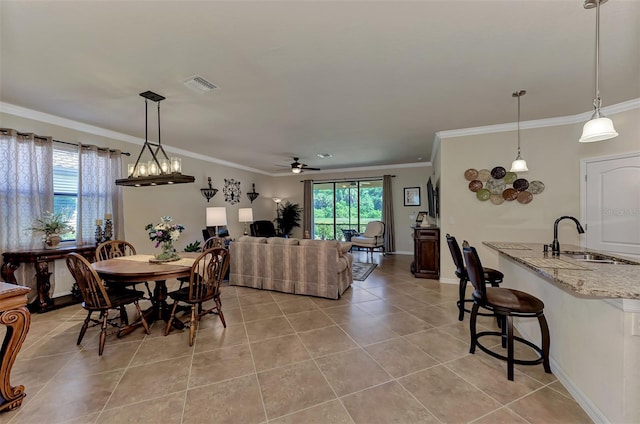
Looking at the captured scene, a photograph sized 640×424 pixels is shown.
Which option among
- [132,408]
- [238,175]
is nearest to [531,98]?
[132,408]

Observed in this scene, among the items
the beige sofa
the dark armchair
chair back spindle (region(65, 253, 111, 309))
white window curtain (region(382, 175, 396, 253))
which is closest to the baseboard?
the beige sofa

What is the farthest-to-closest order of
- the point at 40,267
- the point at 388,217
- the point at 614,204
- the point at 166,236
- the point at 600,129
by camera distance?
the point at 388,217, the point at 614,204, the point at 40,267, the point at 166,236, the point at 600,129

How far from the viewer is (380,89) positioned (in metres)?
2.91

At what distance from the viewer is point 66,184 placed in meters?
3.91

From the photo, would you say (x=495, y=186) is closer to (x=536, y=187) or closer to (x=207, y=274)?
(x=536, y=187)

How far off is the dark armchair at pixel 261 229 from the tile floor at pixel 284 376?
4.37 m

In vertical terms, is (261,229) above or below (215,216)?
below

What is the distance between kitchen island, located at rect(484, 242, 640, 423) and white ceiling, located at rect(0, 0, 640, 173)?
1770mm

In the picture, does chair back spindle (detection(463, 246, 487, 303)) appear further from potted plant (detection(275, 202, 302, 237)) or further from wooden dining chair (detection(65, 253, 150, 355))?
potted plant (detection(275, 202, 302, 237))

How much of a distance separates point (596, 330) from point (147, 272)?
3519mm

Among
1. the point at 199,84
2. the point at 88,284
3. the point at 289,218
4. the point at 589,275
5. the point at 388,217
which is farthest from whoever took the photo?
the point at 289,218

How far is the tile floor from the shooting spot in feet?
5.55

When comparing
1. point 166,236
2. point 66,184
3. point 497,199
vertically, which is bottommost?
point 166,236

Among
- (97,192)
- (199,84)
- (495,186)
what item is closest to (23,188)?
(97,192)
